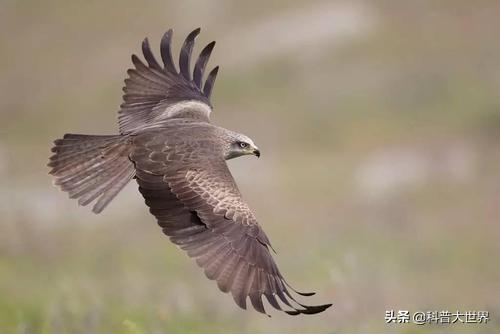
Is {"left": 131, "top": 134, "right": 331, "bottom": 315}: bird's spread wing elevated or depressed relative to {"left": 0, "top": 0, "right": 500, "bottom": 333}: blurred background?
depressed

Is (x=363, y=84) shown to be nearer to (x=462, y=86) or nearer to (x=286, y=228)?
(x=462, y=86)

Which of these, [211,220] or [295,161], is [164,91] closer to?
[211,220]

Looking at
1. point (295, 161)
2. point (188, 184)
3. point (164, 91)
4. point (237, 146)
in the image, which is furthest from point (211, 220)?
point (295, 161)

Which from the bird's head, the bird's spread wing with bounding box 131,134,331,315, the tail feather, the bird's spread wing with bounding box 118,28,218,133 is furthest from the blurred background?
the bird's spread wing with bounding box 118,28,218,133

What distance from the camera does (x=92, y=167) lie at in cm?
851

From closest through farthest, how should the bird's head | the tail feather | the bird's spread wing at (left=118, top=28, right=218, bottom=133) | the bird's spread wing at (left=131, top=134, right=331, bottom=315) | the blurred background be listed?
the bird's spread wing at (left=131, top=134, right=331, bottom=315), the tail feather, the bird's head, the bird's spread wing at (left=118, top=28, right=218, bottom=133), the blurred background

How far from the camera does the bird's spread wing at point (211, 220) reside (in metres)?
7.45

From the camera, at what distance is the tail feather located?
328 inches

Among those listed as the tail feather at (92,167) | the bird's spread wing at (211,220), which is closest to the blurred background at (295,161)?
Answer: the bird's spread wing at (211,220)

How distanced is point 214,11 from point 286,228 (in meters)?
14.0

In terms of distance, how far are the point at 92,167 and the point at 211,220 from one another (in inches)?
53.3

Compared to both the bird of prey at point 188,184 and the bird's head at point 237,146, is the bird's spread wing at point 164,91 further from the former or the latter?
the bird's head at point 237,146

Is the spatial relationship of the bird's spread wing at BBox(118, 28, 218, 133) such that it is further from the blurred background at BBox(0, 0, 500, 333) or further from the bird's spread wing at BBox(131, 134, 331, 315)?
the blurred background at BBox(0, 0, 500, 333)

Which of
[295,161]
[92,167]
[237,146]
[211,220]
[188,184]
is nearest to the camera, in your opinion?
[211,220]
